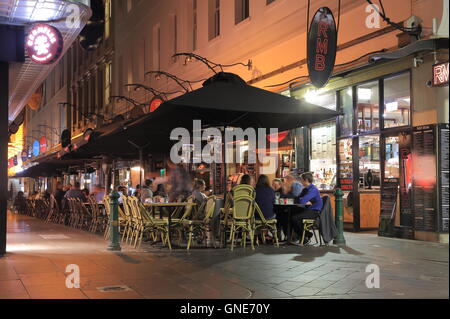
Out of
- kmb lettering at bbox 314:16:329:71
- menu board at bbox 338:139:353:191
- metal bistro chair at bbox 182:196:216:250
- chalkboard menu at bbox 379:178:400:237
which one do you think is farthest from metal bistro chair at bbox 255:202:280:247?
kmb lettering at bbox 314:16:329:71

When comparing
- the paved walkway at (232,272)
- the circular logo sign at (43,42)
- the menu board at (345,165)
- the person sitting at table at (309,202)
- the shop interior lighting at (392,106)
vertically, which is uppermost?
the circular logo sign at (43,42)

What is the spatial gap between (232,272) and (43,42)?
5.72 meters

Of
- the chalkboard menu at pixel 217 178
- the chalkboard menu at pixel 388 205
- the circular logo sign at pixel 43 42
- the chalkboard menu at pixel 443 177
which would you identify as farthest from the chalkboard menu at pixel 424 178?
the chalkboard menu at pixel 217 178

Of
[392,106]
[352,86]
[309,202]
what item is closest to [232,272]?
[309,202]

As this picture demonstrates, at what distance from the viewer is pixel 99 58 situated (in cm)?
3609

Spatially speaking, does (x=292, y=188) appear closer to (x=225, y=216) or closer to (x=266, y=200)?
(x=266, y=200)

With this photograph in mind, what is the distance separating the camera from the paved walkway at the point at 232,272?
22.4 feet

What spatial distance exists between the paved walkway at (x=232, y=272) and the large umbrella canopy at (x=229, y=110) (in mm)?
2518

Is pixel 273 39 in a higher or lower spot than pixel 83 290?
higher

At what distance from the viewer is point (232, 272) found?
27.2ft

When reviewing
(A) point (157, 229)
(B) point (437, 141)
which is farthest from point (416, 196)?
(A) point (157, 229)

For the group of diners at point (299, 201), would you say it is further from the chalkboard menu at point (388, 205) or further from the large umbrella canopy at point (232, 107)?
the chalkboard menu at point (388, 205)

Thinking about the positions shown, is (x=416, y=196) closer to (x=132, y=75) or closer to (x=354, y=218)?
(x=354, y=218)

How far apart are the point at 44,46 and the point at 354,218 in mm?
8313
